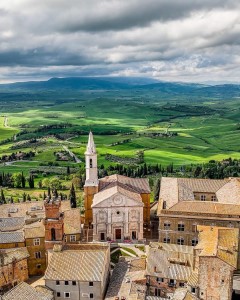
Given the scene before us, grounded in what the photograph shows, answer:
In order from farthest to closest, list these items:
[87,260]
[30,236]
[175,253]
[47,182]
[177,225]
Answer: [47,182]
[177,225]
[30,236]
[175,253]
[87,260]

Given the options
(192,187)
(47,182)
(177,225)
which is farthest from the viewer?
(47,182)

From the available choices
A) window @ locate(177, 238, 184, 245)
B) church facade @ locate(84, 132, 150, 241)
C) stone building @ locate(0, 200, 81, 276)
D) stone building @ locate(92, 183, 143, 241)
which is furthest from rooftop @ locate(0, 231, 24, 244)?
window @ locate(177, 238, 184, 245)

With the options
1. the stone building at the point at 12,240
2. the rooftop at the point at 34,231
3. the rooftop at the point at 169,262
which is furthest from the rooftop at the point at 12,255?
the rooftop at the point at 169,262

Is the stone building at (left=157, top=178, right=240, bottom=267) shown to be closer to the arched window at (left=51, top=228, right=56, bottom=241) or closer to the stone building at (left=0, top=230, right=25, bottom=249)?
the arched window at (left=51, top=228, right=56, bottom=241)

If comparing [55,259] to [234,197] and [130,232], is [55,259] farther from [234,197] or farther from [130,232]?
[234,197]

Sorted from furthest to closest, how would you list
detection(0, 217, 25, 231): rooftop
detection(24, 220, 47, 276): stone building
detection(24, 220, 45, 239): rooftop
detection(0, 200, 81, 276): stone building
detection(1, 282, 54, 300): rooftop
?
detection(0, 217, 25, 231): rooftop
detection(24, 220, 45, 239): rooftop
detection(24, 220, 47, 276): stone building
detection(0, 200, 81, 276): stone building
detection(1, 282, 54, 300): rooftop

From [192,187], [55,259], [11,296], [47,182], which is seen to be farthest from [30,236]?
[47,182]

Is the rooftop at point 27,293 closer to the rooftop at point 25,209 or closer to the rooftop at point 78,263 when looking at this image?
the rooftop at point 78,263
